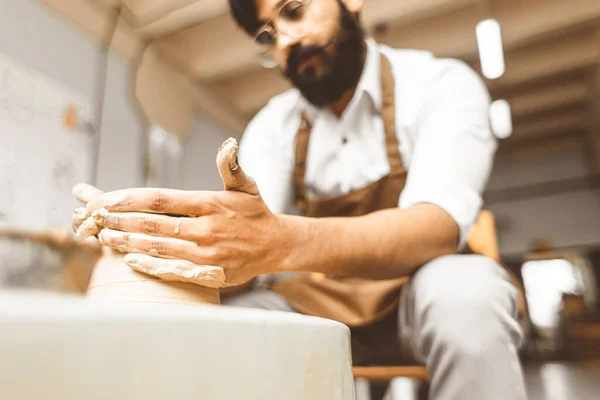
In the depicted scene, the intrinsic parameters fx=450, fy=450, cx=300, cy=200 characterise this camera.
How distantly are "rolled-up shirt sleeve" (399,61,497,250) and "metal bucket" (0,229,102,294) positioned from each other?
2.05 feet

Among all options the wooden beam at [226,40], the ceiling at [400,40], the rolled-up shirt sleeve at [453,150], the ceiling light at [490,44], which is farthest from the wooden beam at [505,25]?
the rolled-up shirt sleeve at [453,150]

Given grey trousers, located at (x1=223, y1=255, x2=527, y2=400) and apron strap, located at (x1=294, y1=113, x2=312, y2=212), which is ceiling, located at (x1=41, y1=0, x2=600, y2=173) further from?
grey trousers, located at (x1=223, y1=255, x2=527, y2=400)

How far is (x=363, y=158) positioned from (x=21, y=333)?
1.01 m

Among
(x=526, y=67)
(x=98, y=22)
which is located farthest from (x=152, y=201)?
(x=526, y=67)

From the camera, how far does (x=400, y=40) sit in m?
3.30

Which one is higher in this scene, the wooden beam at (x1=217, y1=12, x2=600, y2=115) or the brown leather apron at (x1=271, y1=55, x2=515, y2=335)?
the wooden beam at (x1=217, y1=12, x2=600, y2=115)

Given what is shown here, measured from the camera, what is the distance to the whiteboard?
3.58 ft

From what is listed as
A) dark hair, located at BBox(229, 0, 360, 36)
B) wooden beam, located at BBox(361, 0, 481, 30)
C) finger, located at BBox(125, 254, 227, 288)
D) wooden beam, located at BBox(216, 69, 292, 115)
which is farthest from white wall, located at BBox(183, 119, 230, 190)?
finger, located at BBox(125, 254, 227, 288)

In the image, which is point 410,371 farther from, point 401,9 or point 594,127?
point 594,127

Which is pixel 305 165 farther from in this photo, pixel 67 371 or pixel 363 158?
pixel 67 371

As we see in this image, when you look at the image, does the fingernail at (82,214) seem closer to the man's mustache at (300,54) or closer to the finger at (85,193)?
the finger at (85,193)

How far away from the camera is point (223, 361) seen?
0.40 meters

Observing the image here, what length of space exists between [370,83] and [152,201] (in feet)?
2.73

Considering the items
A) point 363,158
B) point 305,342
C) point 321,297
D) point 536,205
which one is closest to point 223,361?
point 305,342
